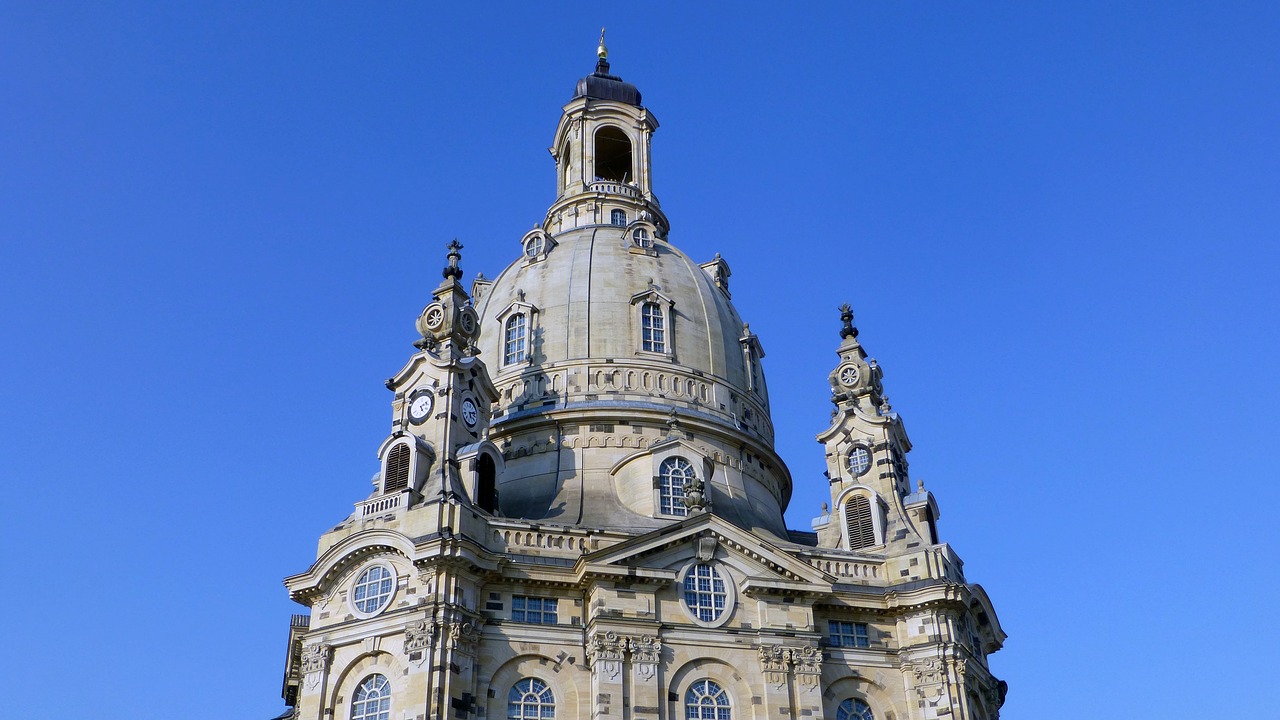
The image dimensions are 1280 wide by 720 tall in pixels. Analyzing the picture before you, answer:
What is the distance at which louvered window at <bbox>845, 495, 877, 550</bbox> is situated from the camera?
169ft

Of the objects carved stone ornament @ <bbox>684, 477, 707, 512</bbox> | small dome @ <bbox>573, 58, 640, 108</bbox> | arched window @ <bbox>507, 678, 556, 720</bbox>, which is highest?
small dome @ <bbox>573, 58, 640, 108</bbox>

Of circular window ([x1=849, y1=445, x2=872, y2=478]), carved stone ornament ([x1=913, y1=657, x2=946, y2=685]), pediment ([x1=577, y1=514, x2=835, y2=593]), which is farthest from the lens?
circular window ([x1=849, y1=445, x2=872, y2=478])

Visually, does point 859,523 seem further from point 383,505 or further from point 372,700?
point 372,700

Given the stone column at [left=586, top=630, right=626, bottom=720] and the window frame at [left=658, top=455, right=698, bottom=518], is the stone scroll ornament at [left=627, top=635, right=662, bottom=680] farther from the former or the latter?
the window frame at [left=658, top=455, right=698, bottom=518]

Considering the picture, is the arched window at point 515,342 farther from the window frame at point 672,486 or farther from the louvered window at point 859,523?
the louvered window at point 859,523

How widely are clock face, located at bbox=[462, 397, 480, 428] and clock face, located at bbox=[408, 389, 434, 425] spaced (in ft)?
4.44

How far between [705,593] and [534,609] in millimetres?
6235

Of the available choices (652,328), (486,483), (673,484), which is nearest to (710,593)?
(673,484)

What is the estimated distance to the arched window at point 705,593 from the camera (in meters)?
45.1

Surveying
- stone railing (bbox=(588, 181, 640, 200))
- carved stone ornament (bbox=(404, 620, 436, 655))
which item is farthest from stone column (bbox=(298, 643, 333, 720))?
stone railing (bbox=(588, 181, 640, 200))

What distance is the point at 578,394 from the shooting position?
54375mm

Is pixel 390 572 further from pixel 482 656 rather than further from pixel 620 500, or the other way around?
pixel 620 500

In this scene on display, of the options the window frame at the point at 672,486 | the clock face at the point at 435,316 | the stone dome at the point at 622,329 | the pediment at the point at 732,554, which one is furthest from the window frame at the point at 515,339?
the pediment at the point at 732,554

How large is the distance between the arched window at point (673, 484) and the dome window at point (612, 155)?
25.2m
